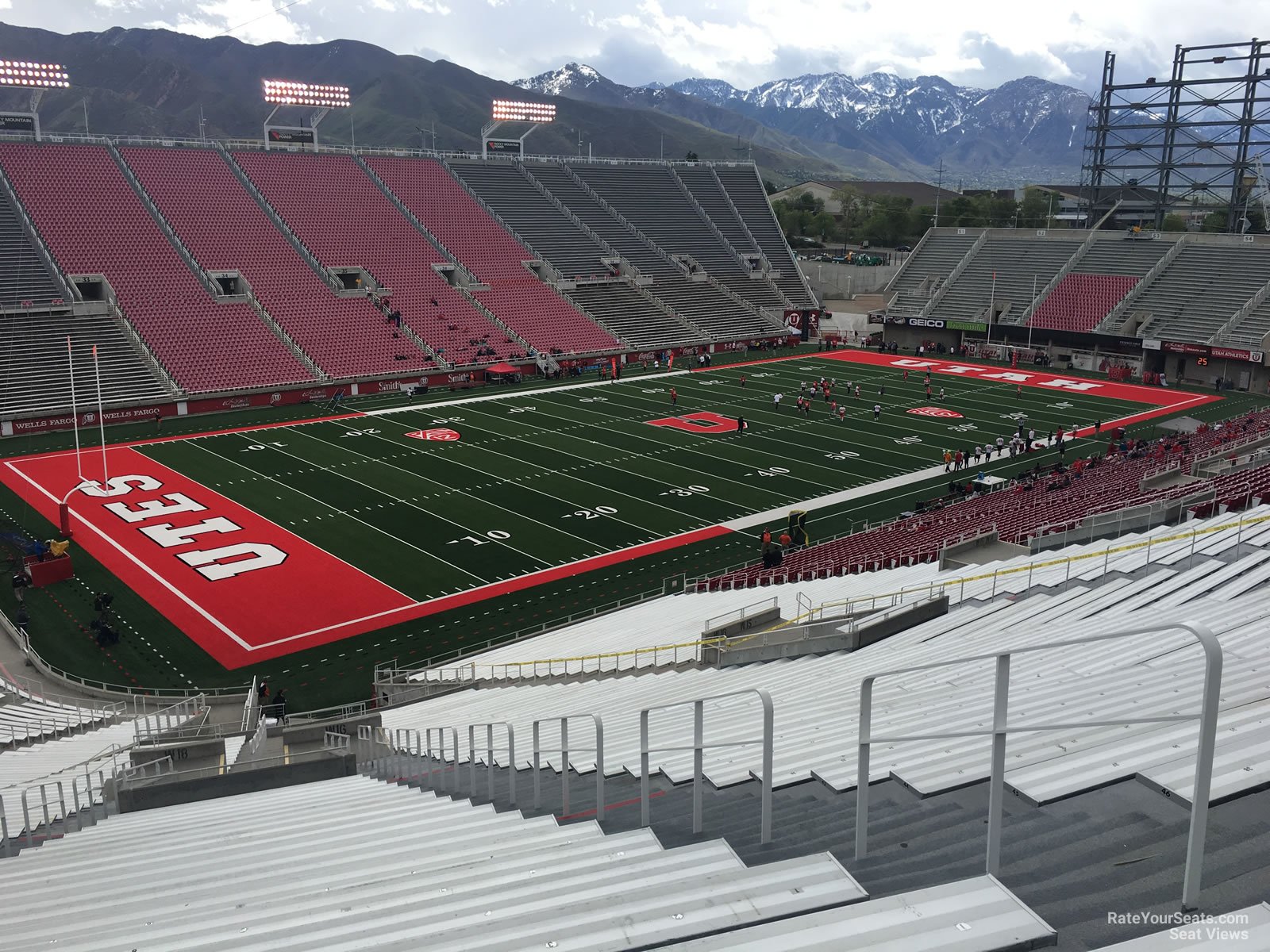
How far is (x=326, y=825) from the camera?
7.67m

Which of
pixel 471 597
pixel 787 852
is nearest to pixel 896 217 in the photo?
pixel 471 597

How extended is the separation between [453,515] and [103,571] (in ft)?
27.5

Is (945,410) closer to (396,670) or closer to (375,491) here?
(375,491)

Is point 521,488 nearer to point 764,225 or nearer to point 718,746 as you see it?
point 718,746

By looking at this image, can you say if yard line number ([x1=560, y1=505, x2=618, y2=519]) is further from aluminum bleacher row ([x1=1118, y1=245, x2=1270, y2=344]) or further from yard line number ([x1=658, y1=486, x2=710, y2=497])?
aluminum bleacher row ([x1=1118, y1=245, x2=1270, y2=344])

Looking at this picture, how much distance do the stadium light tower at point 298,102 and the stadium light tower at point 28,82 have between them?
35.5ft

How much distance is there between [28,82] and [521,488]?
129 ft

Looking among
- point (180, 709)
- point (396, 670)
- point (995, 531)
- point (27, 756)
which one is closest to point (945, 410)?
point (995, 531)

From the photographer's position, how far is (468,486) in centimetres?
2967

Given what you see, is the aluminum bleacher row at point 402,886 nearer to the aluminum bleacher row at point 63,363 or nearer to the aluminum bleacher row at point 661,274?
the aluminum bleacher row at point 63,363

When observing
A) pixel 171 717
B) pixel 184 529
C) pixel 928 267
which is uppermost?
pixel 928 267

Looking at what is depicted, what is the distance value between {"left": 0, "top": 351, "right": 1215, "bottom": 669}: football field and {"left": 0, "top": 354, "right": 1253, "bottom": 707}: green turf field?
0.37 ft

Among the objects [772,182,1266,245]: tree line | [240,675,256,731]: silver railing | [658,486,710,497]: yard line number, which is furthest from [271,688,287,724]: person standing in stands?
[772,182,1266,245]: tree line

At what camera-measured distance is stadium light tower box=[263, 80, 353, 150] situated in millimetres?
59188
